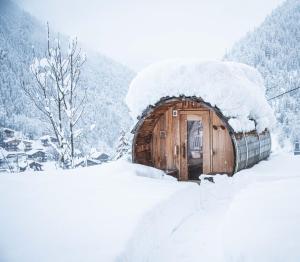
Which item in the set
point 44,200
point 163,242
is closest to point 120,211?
point 163,242

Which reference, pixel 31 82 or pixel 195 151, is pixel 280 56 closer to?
pixel 31 82

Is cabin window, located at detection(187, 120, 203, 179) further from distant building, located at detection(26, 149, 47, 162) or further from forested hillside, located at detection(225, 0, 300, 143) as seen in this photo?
distant building, located at detection(26, 149, 47, 162)

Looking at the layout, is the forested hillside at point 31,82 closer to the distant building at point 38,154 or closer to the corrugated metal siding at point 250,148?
the distant building at point 38,154

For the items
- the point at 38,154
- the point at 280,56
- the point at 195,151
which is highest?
the point at 280,56

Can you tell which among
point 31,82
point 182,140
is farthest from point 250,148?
point 31,82

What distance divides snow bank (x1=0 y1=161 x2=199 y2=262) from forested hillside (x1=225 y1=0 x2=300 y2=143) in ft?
138

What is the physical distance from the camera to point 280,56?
2837 inches

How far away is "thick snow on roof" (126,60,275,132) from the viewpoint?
8.74 meters

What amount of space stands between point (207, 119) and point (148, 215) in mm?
5677

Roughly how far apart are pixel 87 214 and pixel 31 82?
4506 centimetres

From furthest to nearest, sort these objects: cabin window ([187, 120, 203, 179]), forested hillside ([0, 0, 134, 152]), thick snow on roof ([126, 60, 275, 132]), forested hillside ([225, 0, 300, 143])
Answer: forested hillside ([0, 0, 134, 152]) → forested hillside ([225, 0, 300, 143]) → cabin window ([187, 120, 203, 179]) → thick snow on roof ([126, 60, 275, 132])

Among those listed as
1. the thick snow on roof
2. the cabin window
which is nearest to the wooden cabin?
the thick snow on roof

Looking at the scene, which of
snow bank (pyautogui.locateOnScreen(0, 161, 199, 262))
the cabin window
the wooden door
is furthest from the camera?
the cabin window

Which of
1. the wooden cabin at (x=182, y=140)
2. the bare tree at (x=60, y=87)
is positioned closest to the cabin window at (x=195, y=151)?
the wooden cabin at (x=182, y=140)
